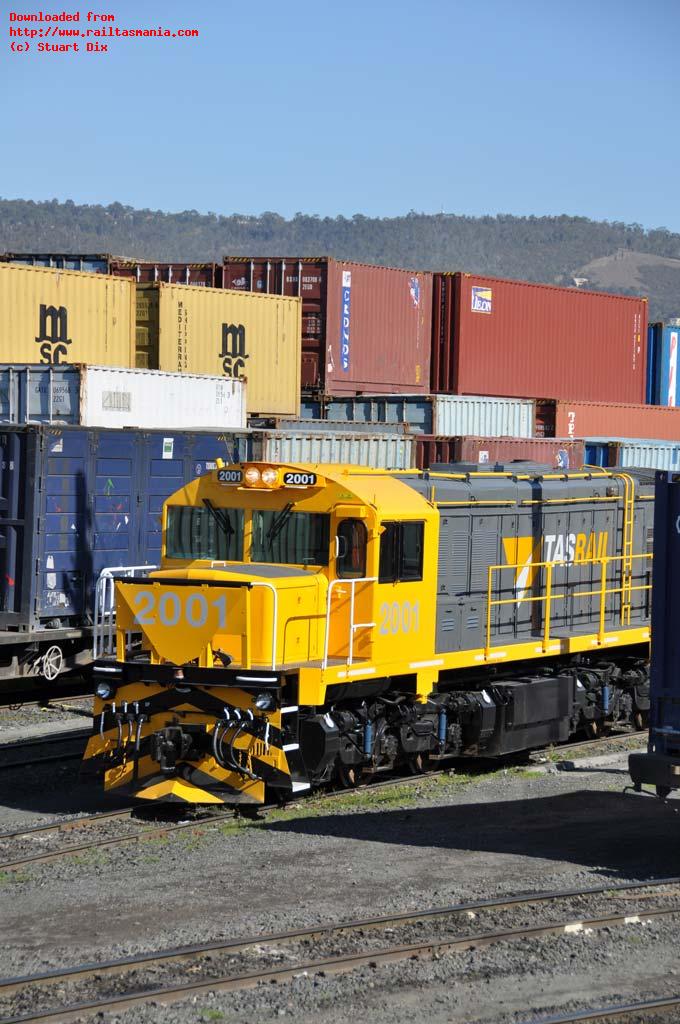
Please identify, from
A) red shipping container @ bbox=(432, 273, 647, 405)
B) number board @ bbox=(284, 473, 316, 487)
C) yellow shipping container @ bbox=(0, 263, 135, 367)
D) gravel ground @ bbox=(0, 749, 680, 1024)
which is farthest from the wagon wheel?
red shipping container @ bbox=(432, 273, 647, 405)

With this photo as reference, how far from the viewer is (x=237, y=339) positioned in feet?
87.6

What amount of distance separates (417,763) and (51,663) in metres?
5.39

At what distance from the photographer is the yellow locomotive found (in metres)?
11.4

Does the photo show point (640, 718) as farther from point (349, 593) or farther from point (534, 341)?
point (534, 341)

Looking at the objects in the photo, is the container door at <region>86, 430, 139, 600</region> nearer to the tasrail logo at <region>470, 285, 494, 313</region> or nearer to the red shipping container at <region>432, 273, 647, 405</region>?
the red shipping container at <region>432, 273, 647, 405</region>

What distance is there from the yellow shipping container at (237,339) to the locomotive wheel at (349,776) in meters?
13.2

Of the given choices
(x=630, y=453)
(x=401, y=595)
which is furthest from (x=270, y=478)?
(x=630, y=453)

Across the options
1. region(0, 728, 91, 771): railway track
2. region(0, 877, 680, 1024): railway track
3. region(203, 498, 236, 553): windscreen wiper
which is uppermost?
region(203, 498, 236, 553): windscreen wiper

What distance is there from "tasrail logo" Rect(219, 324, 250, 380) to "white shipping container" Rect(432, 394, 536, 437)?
13.1 ft

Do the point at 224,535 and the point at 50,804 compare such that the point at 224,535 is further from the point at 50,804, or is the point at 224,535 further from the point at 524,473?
the point at 524,473

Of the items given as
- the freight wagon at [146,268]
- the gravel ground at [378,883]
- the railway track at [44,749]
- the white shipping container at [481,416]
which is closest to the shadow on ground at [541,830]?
the gravel ground at [378,883]

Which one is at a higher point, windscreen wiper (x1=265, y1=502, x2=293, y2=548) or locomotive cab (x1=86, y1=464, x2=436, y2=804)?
windscreen wiper (x1=265, y1=502, x2=293, y2=548)

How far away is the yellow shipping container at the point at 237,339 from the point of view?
25594 millimetres

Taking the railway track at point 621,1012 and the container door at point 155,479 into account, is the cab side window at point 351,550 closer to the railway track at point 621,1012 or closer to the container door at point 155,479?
the railway track at point 621,1012
